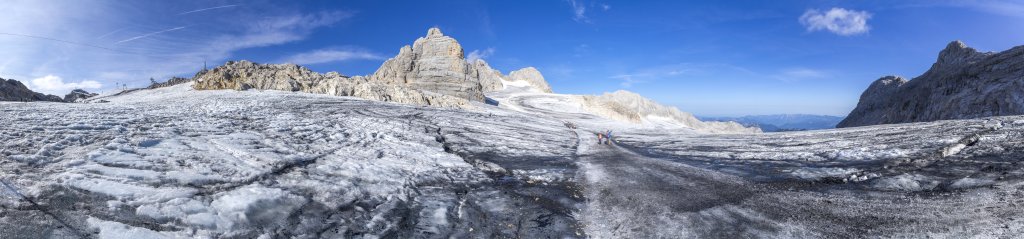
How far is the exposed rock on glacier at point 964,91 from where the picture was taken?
34625 millimetres

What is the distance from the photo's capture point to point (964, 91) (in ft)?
134

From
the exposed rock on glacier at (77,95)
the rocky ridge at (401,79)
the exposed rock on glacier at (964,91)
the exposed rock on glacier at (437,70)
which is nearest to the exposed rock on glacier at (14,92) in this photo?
the rocky ridge at (401,79)

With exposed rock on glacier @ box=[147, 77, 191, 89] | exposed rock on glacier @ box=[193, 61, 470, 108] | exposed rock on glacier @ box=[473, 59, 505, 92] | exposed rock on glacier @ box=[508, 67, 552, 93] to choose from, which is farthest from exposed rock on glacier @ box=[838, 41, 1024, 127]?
exposed rock on glacier @ box=[147, 77, 191, 89]

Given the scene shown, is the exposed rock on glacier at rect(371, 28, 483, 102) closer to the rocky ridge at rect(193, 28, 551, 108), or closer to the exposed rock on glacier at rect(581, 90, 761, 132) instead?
the rocky ridge at rect(193, 28, 551, 108)

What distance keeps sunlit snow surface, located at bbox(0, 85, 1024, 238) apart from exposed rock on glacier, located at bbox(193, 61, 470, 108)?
2267cm

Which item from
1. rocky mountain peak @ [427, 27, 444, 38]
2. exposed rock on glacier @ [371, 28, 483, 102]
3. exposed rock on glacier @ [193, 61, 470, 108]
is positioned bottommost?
exposed rock on glacier @ [193, 61, 470, 108]

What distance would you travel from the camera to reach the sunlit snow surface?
905 centimetres

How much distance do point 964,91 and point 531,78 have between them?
8778 cm

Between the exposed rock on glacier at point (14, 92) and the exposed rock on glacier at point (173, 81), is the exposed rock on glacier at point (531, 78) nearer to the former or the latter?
the exposed rock on glacier at point (173, 81)

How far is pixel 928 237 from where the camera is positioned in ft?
28.6

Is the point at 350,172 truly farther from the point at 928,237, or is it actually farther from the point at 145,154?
the point at 928,237

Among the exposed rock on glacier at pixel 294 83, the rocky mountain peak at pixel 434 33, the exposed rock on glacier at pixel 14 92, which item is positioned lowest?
the exposed rock on glacier at pixel 14 92

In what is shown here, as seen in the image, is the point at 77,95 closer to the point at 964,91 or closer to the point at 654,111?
the point at 964,91

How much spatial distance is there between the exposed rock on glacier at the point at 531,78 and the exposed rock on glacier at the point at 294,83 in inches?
2658
